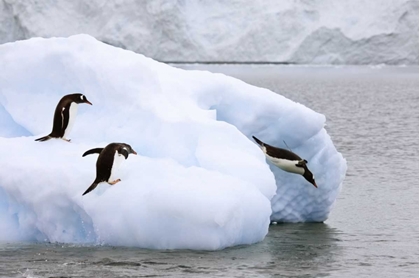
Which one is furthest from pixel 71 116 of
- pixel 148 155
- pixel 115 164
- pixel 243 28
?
pixel 243 28

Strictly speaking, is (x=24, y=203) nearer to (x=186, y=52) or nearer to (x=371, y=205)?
(x=371, y=205)

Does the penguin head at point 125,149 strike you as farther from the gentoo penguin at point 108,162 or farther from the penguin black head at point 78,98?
the penguin black head at point 78,98

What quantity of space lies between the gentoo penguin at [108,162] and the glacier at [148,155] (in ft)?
0.23

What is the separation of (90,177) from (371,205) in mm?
4097

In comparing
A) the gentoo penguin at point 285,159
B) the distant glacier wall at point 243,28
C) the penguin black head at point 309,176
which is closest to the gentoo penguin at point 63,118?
the gentoo penguin at point 285,159

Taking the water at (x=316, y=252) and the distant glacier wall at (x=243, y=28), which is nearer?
the water at (x=316, y=252)

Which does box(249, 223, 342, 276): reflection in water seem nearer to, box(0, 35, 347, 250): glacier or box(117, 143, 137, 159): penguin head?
box(0, 35, 347, 250): glacier

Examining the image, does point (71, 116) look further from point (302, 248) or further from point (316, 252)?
point (316, 252)

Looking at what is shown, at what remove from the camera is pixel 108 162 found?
7148 millimetres

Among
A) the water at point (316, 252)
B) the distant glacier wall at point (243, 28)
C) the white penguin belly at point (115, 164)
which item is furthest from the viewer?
the distant glacier wall at point (243, 28)

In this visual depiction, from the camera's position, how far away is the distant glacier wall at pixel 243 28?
44531 mm

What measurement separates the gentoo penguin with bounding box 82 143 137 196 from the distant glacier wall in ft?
122

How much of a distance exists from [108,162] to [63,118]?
3.23ft

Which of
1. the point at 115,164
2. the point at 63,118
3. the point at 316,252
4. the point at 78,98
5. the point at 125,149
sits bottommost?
the point at 316,252
